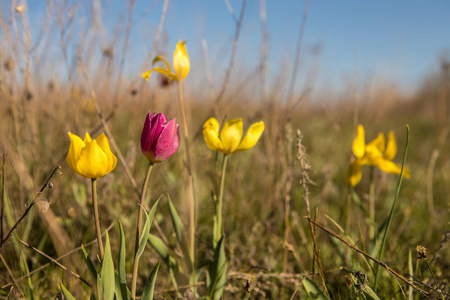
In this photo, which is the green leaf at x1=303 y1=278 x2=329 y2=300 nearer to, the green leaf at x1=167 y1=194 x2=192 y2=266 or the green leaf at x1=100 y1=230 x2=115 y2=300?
the green leaf at x1=167 y1=194 x2=192 y2=266

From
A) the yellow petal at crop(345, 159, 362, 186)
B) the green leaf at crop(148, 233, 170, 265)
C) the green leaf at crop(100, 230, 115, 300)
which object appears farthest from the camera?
→ the yellow petal at crop(345, 159, 362, 186)

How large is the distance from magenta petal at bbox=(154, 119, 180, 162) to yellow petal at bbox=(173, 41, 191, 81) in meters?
0.21

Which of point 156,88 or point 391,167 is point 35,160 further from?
point 391,167

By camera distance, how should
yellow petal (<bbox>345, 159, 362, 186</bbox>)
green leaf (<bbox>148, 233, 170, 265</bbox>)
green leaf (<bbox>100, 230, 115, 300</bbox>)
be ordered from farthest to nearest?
1. yellow petal (<bbox>345, 159, 362, 186</bbox>)
2. green leaf (<bbox>148, 233, 170, 265</bbox>)
3. green leaf (<bbox>100, 230, 115, 300</bbox>)

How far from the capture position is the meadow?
0.81 metres

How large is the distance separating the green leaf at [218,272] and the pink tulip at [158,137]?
0.28 m

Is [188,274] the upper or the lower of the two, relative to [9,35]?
lower

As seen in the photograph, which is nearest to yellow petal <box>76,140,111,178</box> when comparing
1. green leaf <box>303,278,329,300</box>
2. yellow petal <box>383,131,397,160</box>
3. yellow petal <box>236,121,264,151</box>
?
yellow petal <box>236,121,264,151</box>

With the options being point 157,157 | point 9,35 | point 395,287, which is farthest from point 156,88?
point 395,287

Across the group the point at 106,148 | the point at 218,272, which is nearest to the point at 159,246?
the point at 218,272

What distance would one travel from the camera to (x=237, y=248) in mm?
1377

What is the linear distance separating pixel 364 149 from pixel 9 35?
1.27m

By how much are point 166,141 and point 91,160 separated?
15 centimetres

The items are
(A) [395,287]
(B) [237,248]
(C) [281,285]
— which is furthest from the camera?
(B) [237,248]
